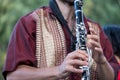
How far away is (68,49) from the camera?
4176 millimetres

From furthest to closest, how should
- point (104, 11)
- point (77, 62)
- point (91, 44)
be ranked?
point (104, 11) < point (91, 44) < point (77, 62)

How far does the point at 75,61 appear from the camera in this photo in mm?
3783

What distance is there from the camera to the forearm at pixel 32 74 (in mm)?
3953

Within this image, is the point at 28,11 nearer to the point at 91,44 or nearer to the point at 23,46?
the point at 23,46

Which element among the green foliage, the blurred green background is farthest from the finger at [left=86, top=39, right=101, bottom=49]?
the green foliage

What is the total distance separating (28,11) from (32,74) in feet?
15.9

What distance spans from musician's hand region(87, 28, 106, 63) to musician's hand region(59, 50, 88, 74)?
0.12 metres

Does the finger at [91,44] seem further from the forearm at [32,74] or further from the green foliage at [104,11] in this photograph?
the green foliage at [104,11]

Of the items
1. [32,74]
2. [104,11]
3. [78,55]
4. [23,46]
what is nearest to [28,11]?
[104,11]

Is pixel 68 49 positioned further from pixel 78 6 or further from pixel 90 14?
pixel 90 14

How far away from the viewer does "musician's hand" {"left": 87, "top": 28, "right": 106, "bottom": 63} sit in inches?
154

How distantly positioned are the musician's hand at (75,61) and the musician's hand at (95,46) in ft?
0.39

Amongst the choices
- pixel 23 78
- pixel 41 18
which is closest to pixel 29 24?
pixel 41 18

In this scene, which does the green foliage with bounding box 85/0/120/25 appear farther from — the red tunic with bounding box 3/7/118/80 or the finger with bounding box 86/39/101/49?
the finger with bounding box 86/39/101/49
